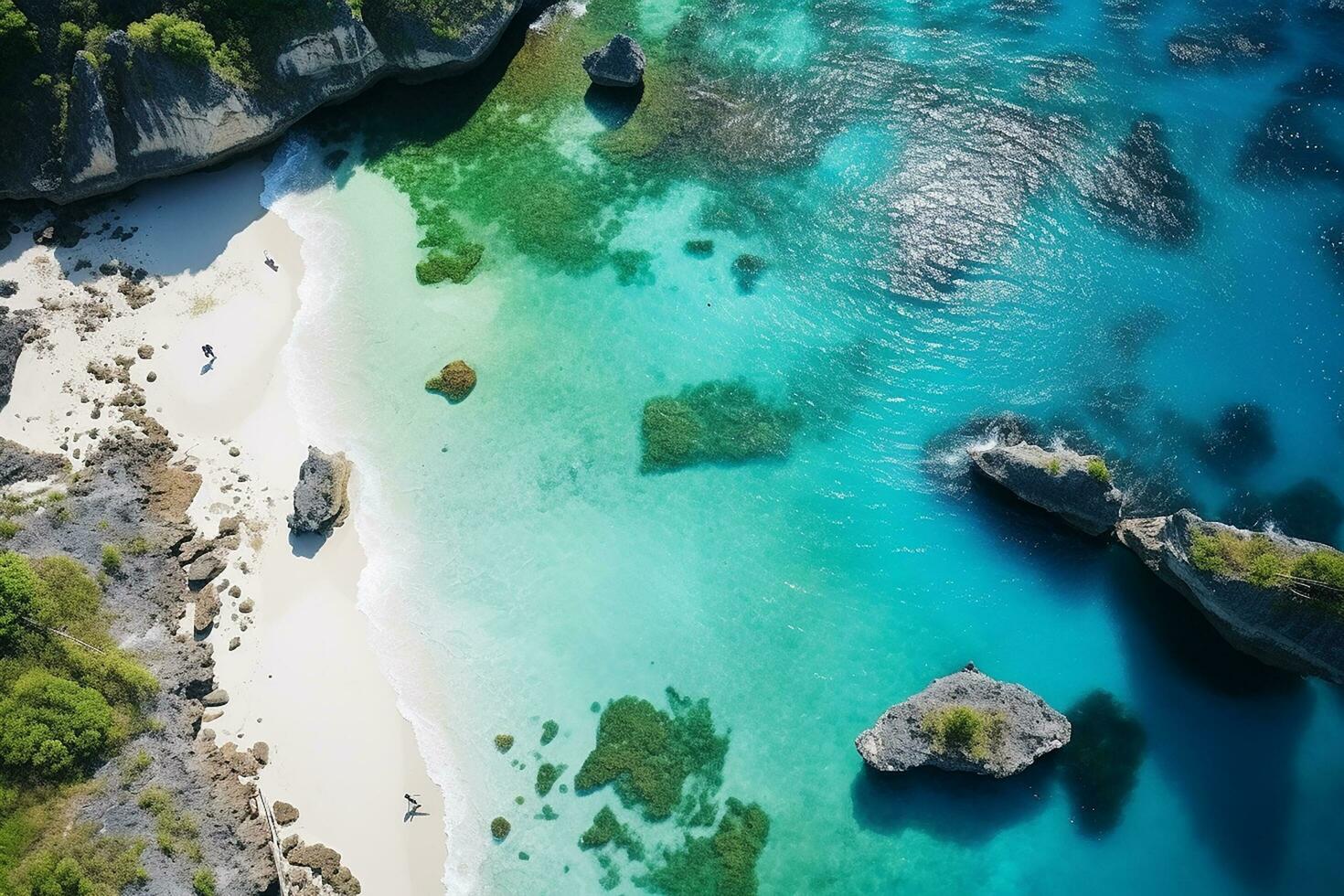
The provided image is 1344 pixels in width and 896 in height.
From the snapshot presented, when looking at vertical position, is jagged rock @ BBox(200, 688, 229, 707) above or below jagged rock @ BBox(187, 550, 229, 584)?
below

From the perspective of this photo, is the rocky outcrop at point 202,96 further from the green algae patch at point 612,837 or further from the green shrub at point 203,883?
the green algae patch at point 612,837

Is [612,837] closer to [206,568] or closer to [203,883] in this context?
[203,883]

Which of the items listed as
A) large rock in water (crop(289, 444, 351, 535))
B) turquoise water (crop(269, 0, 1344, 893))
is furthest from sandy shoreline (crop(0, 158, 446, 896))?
turquoise water (crop(269, 0, 1344, 893))

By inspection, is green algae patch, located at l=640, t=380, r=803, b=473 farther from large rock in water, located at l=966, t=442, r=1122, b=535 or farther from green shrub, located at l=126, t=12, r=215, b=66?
green shrub, located at l=126, t=12, r=215, b=66

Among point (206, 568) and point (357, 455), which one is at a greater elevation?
point (357, 455)

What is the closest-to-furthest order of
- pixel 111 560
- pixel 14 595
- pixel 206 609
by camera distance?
1. pixel 14 595
2. pixel 111 560
3. pixel 206 609

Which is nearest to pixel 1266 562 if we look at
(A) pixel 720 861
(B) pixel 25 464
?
(A) pixel 720 861

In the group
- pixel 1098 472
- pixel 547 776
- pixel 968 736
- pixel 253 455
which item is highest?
pixel 1098 472
